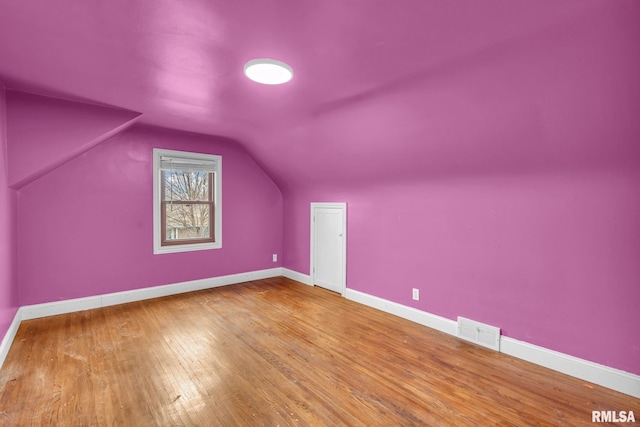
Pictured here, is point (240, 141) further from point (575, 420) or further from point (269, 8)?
point (575, 420)

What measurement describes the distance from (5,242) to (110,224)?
1216 mm

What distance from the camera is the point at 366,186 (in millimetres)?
3945

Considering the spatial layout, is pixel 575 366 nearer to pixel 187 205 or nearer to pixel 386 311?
pixel 386 311

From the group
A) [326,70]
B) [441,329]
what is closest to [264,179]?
[326,70]

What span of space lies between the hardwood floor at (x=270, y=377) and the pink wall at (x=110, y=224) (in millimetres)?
538

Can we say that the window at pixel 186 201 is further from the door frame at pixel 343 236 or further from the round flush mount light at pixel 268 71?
the round flush mount light at pixel 268 71

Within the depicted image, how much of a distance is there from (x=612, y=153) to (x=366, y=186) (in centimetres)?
236

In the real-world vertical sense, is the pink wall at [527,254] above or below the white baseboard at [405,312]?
above

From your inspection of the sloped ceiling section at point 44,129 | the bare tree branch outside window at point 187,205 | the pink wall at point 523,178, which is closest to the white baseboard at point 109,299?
the bare tree branch outside window at point 187,205

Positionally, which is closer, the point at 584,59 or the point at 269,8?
the point at 269,8

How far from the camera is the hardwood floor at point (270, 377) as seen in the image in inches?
75.0

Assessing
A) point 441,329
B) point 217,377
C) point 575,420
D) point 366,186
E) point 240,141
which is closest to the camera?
point 575,420

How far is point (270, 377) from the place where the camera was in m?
2.32

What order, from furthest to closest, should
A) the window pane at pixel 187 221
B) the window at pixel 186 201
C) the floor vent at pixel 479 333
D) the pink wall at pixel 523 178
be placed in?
1. the window pane at pixel 187 221
2. the window at pixel 186 201
3. the floor vent at pixel 479 333
4. the pink wall at pixel 523 178
